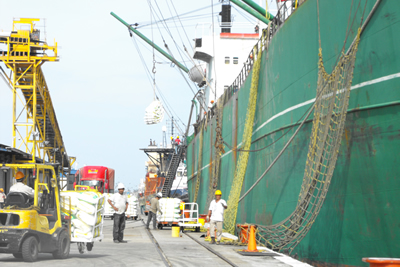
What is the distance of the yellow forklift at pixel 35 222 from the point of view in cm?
1079

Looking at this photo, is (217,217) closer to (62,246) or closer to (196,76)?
(62,246)

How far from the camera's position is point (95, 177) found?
45562 mm

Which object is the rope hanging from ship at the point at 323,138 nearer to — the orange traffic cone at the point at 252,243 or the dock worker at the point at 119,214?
the orange traffic cone at the point at 252,243

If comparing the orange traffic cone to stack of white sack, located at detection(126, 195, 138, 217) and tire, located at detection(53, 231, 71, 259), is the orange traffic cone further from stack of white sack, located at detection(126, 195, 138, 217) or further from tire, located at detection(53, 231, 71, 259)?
stack of white sack, located at detection(126, 195, 138, 217)

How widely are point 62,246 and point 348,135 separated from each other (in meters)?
6.22

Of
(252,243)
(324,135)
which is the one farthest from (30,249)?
(324,135)

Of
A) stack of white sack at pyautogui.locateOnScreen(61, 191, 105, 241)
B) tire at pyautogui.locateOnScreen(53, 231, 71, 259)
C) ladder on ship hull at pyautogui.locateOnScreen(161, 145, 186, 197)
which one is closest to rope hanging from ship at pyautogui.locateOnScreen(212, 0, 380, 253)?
stack of white sack at pyautogui.locateOnScreen(61, 191, 105, 241)

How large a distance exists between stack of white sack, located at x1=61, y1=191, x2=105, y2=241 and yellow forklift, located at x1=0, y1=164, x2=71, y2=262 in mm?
320

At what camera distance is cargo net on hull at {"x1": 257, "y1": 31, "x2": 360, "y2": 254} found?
36.1ft

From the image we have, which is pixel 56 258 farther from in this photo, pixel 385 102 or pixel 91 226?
pixel 385 102

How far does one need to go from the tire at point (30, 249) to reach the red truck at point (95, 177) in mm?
33209

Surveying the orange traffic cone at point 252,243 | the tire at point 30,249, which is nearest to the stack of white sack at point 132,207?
the orange traffic cone at point 252,243

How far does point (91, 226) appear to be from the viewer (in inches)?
504

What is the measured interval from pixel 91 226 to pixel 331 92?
5.90m
